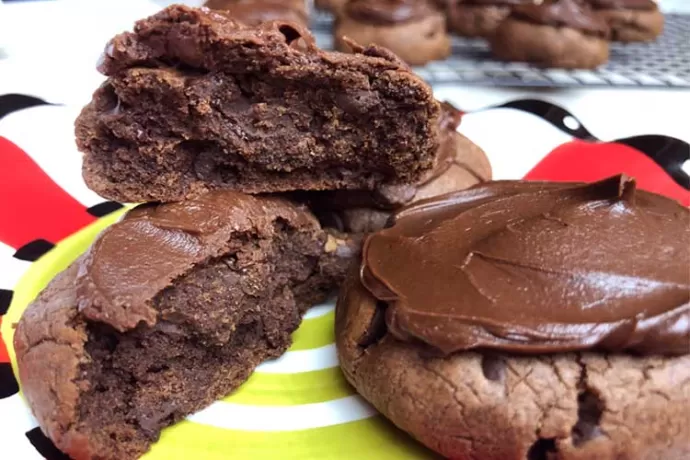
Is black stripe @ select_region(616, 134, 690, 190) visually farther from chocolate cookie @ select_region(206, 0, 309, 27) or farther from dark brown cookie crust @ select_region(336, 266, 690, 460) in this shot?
chocolate cookie @ select_region(206, 0, 309, 27)

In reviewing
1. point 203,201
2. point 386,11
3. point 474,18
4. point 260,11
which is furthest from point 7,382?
point 474,18

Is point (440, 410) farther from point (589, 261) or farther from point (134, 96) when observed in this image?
point (134, 96)

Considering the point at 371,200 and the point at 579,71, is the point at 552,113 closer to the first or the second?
the point at 579,71

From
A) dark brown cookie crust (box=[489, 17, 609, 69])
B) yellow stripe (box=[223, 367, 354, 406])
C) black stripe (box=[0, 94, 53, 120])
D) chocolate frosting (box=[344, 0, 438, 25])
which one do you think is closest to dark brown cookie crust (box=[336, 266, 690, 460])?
yellow stripe (box=[223, 367, 354, 406])

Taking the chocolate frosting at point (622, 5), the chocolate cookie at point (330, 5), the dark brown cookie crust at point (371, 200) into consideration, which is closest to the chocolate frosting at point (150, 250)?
the dark brown cookie crust at point (371, 200)

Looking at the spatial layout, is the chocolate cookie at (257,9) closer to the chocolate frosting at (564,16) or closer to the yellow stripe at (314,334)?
the chocolate frosting at (564,16)

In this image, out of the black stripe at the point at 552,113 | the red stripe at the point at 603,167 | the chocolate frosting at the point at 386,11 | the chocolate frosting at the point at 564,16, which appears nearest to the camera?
the red stripe at the point at 603,167
